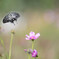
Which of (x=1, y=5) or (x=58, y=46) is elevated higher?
(x=1, y=5)

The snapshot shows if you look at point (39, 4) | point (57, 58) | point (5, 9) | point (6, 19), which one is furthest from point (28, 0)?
point (6, 19)

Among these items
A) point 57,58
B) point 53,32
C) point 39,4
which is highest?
point 39,4

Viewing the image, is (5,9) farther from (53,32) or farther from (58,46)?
(58,46)

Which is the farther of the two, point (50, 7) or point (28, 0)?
point (28, 0)

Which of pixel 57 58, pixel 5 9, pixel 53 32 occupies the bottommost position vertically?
pixel 57 58

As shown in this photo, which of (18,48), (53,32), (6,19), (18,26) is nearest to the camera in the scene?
(6,19)

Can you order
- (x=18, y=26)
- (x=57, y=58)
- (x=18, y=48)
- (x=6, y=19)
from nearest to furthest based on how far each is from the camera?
(x=6, y=19) < (x=57, y=58) < (x=18, y=48) < (x=18, y=26)

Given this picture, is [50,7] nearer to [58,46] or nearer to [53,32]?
[53,32]

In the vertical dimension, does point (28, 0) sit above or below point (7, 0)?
above

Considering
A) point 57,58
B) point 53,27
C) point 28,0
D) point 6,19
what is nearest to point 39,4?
point 28,0
